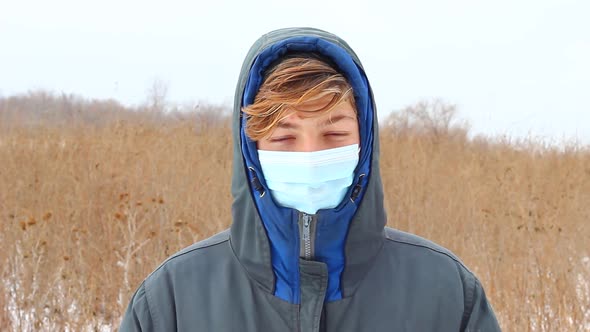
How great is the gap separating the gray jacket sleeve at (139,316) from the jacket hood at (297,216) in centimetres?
21

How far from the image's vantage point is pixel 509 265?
14.1ft

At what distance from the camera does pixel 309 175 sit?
1.19m

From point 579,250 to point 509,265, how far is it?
0.69 metres

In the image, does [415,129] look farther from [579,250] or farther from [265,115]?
[265,115]

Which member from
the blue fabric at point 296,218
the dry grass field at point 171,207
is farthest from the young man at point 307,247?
the dry grass field at point 171,207

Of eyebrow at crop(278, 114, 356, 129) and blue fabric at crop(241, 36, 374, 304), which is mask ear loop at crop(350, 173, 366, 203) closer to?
blue fabric at crop(241, 36, 374, 304)

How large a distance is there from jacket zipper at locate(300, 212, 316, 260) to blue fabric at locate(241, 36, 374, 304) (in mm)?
10

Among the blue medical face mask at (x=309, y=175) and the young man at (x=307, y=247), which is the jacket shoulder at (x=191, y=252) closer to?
the young man at (x=307, y=247)

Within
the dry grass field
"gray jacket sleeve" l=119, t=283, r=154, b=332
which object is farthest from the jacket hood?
the dry grass field

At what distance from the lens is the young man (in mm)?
1133

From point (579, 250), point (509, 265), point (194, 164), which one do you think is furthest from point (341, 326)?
point (194, 164)

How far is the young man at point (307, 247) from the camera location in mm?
1133

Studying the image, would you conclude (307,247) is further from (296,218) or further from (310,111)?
(310,111)

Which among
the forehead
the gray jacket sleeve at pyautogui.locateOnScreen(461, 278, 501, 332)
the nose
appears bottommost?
the gray jacket sleeve at pyautogui.locateOnScreen(461, 278, 501, 332)
